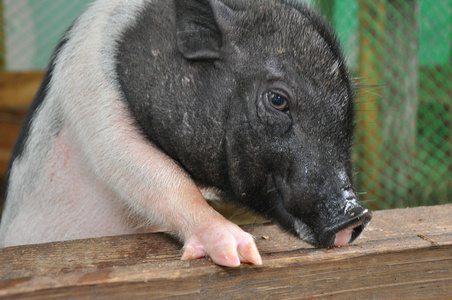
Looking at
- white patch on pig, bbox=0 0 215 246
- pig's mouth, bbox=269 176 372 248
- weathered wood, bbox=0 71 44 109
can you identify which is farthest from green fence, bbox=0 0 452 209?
pig's mouth, bbox=269 176 372 248

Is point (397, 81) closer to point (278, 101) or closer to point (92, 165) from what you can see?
point (278, 101)

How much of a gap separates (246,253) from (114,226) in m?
1.15

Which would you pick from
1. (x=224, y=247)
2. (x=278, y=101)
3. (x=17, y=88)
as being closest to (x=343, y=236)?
(x=224, y=247)

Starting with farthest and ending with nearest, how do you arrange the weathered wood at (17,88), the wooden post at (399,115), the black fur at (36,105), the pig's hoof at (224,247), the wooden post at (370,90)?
the weathered wood at (17,88), the wooden post at (399,115), the wooden post at (370,90), the black fur at (36,105), the pig's hoof at (224,247)

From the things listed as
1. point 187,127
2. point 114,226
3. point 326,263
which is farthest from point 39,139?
point 326,263

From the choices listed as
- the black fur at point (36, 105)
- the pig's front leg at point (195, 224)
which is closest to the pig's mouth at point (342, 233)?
the pig's front leg at point (195, 224)

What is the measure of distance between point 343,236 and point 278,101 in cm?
58

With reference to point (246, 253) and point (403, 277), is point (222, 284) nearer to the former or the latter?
point (246, 253)

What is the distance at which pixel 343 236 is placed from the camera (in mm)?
1872

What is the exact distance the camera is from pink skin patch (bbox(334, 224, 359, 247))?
1864mm

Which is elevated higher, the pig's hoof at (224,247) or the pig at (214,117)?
the pig at (214,117)

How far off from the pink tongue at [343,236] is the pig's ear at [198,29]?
2.89 feet

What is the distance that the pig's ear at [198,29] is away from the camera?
7.13 ft

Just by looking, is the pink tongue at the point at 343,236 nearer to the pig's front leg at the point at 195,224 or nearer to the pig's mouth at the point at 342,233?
the pig's mouth at the point at 342,233
